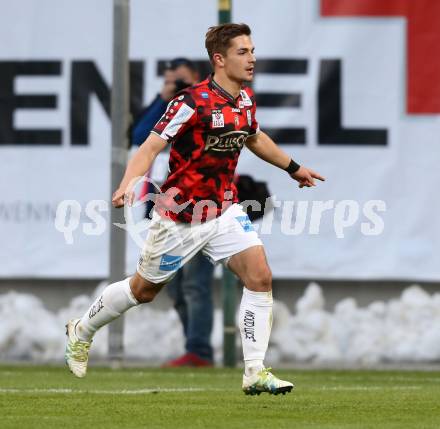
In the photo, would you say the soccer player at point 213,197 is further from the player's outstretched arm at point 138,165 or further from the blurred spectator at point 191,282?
the blurred spectator at point 191,282

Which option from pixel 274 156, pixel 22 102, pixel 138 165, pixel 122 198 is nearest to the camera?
pixel 122 198

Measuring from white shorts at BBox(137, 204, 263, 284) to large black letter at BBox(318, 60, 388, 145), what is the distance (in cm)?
428

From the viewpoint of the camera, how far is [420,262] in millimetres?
11555

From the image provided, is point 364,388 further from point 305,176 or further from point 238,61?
point 238,61

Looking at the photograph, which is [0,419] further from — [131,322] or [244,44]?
[131,322]

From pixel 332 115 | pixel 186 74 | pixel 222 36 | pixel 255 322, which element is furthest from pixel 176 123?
pixel 332 115

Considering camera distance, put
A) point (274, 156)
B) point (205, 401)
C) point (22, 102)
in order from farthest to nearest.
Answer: point (22, 102)
point (274, 156)
point (205, 401)

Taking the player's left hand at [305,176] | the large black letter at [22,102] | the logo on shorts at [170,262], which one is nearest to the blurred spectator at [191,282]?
the large black letter at [22,102]

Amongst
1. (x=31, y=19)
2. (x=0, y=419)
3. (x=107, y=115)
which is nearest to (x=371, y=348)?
(x=107, y=115)

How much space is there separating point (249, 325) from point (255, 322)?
0.04 meters

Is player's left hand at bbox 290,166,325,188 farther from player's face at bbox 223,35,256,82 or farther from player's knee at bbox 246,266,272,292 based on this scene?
player's knee at bbox 246,266,272,292

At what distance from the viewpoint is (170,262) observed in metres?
7.48

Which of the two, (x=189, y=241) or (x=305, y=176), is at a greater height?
(x=305, y=176)

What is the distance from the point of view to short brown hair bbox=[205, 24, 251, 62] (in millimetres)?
7516
